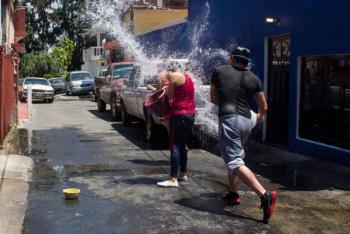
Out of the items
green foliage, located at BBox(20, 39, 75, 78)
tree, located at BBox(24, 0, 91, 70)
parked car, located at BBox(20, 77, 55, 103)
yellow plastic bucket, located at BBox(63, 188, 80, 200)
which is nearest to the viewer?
yellow plastic bucket, located at BBox(63, 188, 80, 200)

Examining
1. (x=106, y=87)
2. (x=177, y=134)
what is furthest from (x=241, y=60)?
(x=106, y=87)

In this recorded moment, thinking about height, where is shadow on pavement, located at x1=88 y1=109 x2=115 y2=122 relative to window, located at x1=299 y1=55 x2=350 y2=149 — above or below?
below

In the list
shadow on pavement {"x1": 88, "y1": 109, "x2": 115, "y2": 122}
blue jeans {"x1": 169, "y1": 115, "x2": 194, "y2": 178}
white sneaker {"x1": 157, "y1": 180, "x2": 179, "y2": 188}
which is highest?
blue jeans {"x1": 169, "y1": 115, "x2": 194, "y2": 178}

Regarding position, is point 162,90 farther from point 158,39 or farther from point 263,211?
point 158,39

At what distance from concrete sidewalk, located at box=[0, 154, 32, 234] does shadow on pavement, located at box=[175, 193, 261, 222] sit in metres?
1.90

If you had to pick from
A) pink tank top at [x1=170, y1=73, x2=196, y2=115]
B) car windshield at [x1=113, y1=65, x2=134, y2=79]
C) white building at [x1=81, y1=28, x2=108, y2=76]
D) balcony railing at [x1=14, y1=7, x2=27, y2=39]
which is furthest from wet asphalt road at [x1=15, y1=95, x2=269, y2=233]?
white building at [x1=81, y1=28, x2=108, y2=76]

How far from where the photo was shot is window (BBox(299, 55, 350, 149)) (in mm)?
A: 9539

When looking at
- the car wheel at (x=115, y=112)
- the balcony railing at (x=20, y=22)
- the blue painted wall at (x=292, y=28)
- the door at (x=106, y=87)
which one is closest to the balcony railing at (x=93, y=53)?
the balcony railing at (x=20, y=22)

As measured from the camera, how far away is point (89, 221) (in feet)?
19.7

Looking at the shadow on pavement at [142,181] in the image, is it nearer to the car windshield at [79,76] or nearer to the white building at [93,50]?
the car windshield at [79,76]

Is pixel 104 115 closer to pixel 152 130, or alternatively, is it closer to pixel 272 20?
pixel 152 130

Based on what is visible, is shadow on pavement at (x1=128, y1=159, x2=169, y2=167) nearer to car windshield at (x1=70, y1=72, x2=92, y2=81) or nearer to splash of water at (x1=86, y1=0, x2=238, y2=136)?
splash of water at (x1=86, y1=0, x2=238, y2=136)

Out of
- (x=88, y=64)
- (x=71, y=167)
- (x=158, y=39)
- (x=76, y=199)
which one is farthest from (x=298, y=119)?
(x=88, y=64)

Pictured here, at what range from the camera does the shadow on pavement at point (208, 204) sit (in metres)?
6.39
